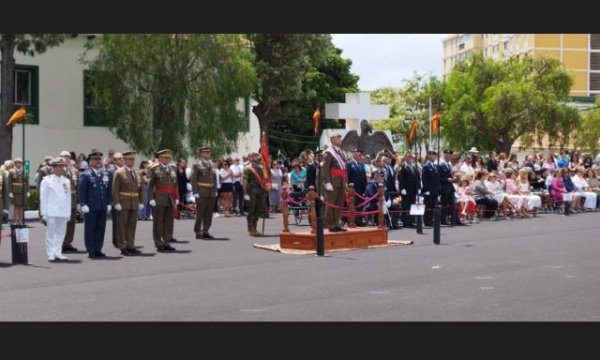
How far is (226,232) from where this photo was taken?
79.7 feet

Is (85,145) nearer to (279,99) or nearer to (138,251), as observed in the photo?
(279,99)

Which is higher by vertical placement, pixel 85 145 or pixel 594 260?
pixel 85 145

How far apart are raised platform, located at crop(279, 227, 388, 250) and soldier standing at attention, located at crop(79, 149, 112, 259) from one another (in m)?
3.52

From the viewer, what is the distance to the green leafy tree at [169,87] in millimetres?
38062

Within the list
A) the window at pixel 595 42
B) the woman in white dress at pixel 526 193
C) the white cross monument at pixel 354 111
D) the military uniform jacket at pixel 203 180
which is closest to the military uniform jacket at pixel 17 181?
the military uniform jacket at pixel 203 180

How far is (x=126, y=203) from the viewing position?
19.1m

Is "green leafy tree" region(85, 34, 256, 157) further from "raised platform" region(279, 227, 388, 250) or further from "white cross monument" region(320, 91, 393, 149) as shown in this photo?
"raised platform" region(279, 227, 388, 250)

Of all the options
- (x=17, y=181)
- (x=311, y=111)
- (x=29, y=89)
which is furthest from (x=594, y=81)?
(x=17, y=181)

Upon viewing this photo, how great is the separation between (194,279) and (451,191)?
12.8m

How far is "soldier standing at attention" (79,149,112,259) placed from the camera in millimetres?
18344

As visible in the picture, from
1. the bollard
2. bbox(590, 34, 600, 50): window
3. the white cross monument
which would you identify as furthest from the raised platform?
bbox(590, 34, 600, 50): window

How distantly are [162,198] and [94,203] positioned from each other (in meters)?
1.66

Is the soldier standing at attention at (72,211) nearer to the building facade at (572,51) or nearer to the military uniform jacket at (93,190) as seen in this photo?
the military uniform jacket at (93,190)

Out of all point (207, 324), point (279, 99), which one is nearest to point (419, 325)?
point (207, 324)
